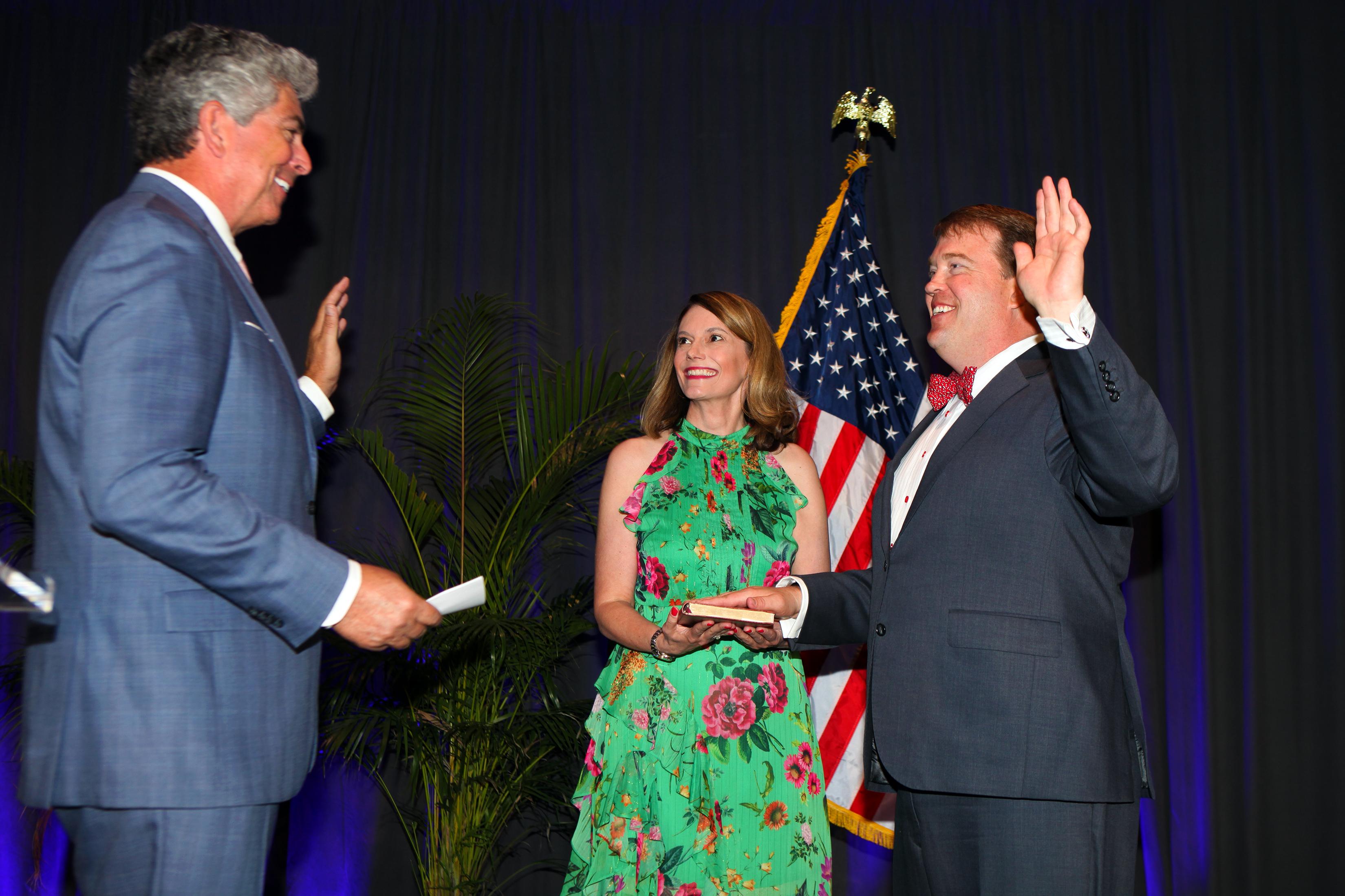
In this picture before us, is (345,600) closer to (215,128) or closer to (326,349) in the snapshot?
(215,128)

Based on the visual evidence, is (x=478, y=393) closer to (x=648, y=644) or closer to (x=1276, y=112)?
(x=648, y=644)

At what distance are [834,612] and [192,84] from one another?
187cm

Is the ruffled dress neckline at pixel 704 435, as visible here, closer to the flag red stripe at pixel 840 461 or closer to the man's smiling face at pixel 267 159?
the flag red stripe at pixel 840 461

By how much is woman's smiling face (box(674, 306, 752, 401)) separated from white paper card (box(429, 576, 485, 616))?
160 centimetres

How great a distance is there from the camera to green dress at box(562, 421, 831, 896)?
268cm

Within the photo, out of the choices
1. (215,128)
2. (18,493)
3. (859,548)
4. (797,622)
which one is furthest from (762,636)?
(18,493)

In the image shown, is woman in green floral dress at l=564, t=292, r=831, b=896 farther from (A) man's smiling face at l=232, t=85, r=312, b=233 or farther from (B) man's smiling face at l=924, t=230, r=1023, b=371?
(A) man's smiling face at l=232, t=85, r=312, b=233

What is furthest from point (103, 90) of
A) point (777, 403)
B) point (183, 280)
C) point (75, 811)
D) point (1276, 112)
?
point (1276, 112)

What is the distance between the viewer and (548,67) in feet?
15.2

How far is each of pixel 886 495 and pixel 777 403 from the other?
2.87 feet

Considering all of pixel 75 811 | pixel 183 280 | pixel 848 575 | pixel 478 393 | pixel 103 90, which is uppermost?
pixel 103 90

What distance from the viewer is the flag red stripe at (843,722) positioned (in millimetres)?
3727

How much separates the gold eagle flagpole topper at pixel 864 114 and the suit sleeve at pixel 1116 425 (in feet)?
8.97

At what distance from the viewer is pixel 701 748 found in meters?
2.75
